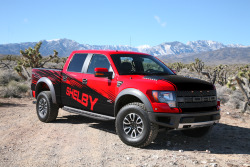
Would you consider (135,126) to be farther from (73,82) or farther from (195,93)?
(73,82)

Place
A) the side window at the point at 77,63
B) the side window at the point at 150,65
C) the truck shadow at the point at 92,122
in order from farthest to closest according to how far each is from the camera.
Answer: the truck shadow at the point at 92,122
the side window at the point at 77,63
the side window at the point at 150,65

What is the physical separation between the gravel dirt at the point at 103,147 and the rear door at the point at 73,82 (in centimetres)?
74

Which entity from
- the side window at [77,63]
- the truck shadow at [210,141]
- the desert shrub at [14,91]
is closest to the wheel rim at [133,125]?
the truck shadow at [210,141]

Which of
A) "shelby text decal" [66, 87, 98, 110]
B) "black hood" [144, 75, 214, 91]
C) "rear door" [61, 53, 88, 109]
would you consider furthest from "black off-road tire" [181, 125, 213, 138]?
"rear door" [61, 53, 88, 109]

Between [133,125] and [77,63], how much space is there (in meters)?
2.40

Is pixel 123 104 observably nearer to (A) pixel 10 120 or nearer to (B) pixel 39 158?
(B) pixel 39 158

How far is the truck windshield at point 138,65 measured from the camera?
5906 mm

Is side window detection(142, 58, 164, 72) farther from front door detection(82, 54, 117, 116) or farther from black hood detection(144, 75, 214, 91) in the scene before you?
black hood detection(144, 75, 214, 91)

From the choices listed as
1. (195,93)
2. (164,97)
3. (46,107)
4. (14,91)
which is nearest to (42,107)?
(46,107)

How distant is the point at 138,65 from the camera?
250 inches

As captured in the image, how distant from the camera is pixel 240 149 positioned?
18.1 feet

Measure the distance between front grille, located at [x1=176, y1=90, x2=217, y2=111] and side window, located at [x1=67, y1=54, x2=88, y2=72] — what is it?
9.08 ft

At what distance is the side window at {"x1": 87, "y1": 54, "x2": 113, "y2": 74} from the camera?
610cm

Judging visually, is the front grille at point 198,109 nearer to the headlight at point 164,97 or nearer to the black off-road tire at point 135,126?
the headlight at point 164,97
